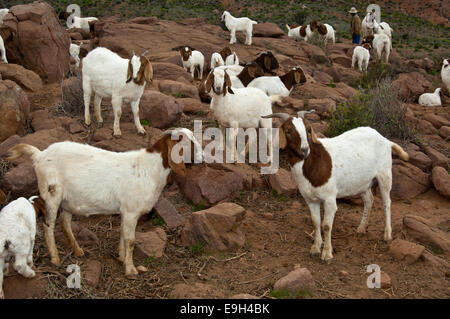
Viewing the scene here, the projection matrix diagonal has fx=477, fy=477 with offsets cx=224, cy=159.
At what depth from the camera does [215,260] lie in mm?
6418

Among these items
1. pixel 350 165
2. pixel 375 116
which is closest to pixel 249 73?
pixel 375 116

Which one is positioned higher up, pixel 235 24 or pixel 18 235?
pixel 18 235

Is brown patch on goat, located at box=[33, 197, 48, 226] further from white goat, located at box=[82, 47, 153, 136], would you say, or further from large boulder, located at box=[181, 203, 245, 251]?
→ white goat, located at box=[82, 47, 153, 136]

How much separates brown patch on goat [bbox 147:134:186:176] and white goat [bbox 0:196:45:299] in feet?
5.18

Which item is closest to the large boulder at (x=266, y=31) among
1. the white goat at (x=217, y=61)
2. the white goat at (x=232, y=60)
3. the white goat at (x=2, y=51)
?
the white goat at (x=232, y=60)

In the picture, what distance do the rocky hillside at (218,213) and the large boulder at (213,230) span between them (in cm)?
1

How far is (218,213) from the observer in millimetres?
6727

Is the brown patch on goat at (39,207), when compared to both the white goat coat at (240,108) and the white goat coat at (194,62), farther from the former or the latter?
the white goat coat at (194,62)

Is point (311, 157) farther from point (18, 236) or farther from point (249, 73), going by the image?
point (249, 73)

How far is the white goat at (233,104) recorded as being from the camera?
29.3 ft

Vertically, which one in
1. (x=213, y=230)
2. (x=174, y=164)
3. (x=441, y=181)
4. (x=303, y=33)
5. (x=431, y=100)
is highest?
(x=174, y=164)

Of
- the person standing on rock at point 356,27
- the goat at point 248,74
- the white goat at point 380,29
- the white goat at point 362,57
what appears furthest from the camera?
the white goat at point 380,29

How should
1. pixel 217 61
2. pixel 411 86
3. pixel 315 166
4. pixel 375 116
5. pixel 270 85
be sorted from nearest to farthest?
pixel 315 166 → pixel 375 116 → pixel 270 85 → pixel 217 61 → pixel 411 86

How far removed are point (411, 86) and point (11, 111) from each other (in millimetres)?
14165
